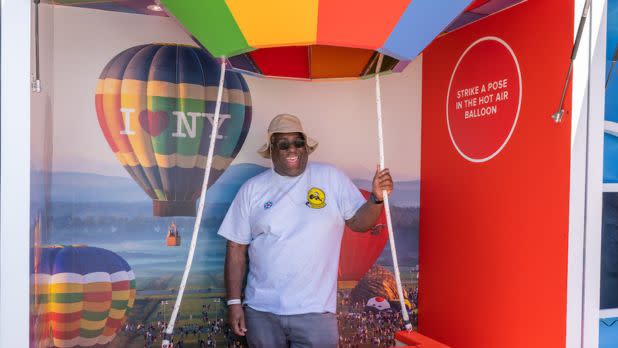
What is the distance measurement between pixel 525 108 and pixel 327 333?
1579mm

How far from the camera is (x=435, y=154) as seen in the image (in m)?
3.75

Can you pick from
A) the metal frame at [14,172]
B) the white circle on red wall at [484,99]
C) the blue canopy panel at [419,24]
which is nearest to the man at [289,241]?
the white circle on red wall at [484,99]

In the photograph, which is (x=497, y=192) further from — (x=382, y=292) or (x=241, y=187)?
(x=241, y=187)

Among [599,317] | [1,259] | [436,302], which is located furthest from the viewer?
[436,302]

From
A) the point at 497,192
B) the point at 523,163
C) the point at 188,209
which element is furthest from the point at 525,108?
the point at 188,209

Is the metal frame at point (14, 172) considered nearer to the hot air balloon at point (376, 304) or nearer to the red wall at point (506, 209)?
the red wall at point (506, 209)

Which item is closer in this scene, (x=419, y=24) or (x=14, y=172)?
(x=14, y=172)

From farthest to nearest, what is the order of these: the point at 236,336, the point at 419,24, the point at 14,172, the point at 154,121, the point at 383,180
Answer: the point at 236,336
the point at 154,121
the point at 383,180
the point at 419,24
the point at 14,172

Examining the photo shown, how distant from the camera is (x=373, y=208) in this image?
121 inches

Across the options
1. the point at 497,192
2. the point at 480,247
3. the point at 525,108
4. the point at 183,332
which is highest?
the point at 525,108

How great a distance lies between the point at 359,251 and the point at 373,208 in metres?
0.84

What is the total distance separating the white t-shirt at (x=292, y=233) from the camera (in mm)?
3148

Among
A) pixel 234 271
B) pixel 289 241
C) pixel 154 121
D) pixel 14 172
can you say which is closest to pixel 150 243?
pixel 234 271

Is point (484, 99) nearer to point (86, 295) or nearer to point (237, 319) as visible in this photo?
point (237, 319)
